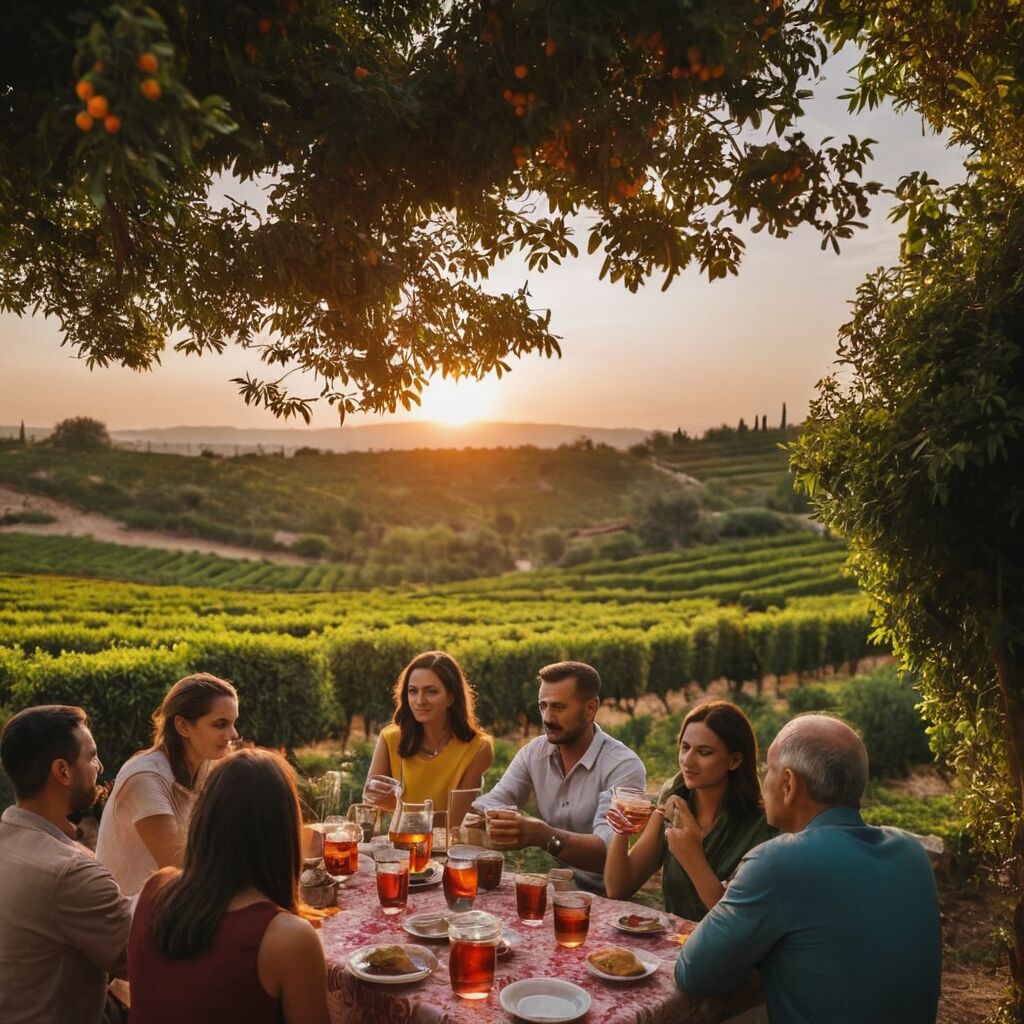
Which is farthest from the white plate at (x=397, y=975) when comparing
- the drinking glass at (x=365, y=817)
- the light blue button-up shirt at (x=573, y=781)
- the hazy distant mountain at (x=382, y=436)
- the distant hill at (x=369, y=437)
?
the hazy distant mountain at (x=382, y=436)

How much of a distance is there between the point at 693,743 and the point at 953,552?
117cm

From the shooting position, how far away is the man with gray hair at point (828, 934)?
2.06 m

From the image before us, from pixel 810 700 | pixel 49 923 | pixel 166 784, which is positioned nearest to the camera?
pixel 49 923

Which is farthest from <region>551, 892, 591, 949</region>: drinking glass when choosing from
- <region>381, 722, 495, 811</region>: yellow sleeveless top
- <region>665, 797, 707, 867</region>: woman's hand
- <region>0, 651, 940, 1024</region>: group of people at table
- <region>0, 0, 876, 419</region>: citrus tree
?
<region>0, 0, 876, 419</region>: citrus tree

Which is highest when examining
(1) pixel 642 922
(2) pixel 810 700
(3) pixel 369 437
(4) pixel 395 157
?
(3) pixel 369 437

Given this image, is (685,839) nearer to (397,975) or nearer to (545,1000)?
(545,1000)

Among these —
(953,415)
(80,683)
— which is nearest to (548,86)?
(953,415)

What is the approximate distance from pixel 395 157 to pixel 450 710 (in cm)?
255

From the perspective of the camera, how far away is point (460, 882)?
8.60ft

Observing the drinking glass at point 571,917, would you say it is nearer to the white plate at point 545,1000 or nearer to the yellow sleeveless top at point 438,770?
the white plate at point 545,1000

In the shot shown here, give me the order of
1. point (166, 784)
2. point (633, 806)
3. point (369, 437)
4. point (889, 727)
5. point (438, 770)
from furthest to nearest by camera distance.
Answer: point (369, 437)
point (889, 727)
point (438, 770)
point (166, 784)
point (633, 806)

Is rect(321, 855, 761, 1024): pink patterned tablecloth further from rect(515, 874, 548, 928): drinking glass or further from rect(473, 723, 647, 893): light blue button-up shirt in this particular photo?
rect(473, 723, 647, 893): light blue button-up shirt

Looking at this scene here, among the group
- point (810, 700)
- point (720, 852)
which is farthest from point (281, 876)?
point (810, 700)

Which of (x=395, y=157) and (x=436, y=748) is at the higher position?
(x=395, y=157)
